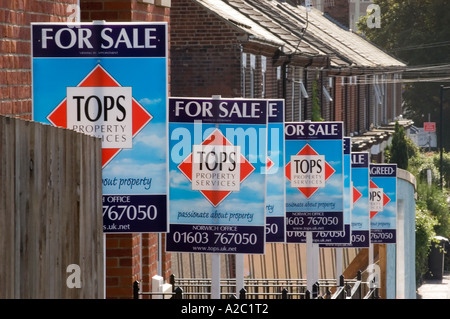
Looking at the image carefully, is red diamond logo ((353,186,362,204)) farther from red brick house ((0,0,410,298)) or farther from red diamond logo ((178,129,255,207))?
red diamond logo ((178,129,255,207))

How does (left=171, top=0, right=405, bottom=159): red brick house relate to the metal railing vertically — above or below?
above

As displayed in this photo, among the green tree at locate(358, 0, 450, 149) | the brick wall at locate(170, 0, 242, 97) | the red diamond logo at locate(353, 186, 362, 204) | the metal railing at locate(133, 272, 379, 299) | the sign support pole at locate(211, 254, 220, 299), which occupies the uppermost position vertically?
the green tree at locate(358, 0, 450, 149)

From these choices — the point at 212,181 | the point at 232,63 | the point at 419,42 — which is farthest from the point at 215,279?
the point at 419,42

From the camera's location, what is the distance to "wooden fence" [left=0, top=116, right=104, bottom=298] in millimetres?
4598

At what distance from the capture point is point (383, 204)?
25.0m

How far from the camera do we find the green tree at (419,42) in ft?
255

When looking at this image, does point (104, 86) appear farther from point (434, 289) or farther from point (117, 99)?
point (434, 289)

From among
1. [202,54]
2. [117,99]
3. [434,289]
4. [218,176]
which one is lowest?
[434,289]

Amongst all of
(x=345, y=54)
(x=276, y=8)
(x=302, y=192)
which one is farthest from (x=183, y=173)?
(x=345, y=54)

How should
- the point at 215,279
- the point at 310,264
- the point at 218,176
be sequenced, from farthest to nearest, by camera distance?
the point at 310,264, the point at 215,279, the point at 218,176

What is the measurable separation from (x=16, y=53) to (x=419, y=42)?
71514 millimetres

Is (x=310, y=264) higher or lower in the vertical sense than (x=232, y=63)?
lower

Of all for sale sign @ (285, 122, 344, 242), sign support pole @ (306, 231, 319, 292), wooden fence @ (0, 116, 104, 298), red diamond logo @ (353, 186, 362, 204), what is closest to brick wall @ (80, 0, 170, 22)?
wooden fence @ (0, 116, 104, 298)

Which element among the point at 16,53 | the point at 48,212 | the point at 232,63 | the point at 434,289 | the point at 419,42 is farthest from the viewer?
the point at 419,42
